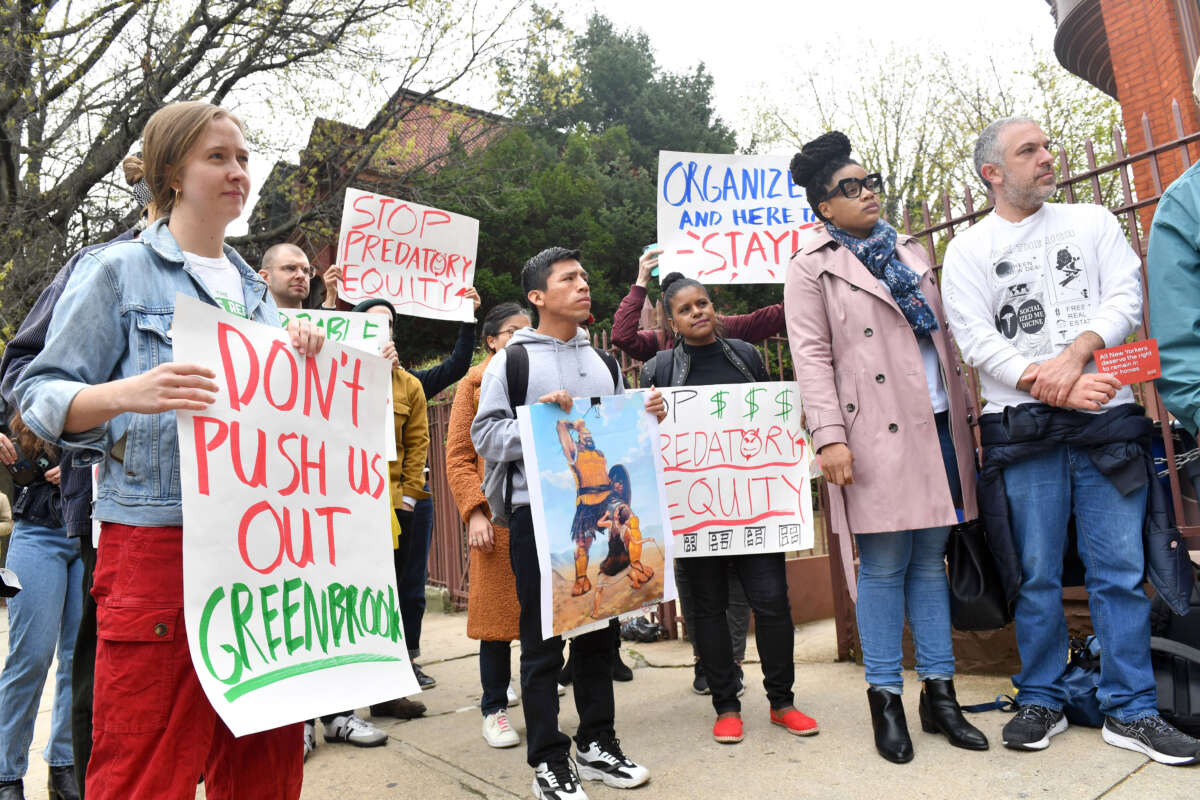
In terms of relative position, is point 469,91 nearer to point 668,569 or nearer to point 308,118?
point 308,118

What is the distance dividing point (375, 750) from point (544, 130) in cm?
2365

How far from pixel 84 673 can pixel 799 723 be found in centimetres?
244

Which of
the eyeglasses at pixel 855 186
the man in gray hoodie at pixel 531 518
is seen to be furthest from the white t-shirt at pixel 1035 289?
the man in gray hoodie at pixel 531 518

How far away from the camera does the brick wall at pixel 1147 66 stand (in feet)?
28.7

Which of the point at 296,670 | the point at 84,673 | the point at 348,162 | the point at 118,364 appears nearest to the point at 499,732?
the point at 84,673

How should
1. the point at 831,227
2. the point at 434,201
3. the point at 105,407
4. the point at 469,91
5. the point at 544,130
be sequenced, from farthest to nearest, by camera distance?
the point at 544,130, the point at 434,201, the point at 469,91, the point at 831,227, the point at 105,407

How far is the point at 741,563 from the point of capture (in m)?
3.58

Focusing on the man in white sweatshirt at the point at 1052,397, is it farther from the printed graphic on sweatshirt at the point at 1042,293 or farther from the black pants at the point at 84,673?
the black pants at the point at 84,673

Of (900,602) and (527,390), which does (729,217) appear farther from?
(900,602)

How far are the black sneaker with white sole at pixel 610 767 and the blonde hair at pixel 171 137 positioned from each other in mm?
2232

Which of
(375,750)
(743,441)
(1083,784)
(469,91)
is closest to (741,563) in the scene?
(743,441)

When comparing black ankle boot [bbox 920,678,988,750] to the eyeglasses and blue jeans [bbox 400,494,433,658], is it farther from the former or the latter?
blue jeans [bbox 400,494,433,658]

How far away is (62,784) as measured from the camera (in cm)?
297

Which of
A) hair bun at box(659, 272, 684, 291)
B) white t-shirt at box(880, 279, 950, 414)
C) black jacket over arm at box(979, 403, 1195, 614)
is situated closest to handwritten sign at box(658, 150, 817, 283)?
hair bun at box(659, 272, 684, 291)
